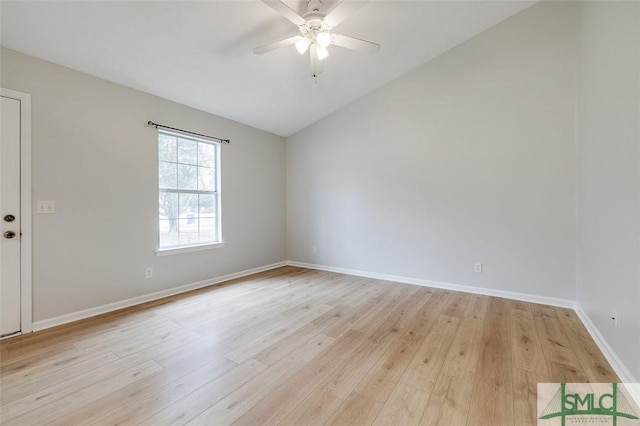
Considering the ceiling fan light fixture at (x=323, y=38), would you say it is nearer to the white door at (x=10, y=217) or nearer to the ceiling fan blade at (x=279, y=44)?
the ceiling fan blade at (x=279, y=44)

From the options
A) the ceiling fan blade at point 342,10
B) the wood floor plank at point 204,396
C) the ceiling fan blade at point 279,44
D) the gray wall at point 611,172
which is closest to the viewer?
the wood floor plank at point 204,396

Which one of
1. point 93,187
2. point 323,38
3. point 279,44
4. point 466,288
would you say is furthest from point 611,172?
point 93,187

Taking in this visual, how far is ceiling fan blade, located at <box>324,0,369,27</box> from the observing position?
1906 mm

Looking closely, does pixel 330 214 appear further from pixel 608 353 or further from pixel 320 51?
pixel 608 353

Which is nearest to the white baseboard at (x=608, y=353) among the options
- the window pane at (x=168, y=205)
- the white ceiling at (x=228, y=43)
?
the white ceiling at (x=228, y=43)

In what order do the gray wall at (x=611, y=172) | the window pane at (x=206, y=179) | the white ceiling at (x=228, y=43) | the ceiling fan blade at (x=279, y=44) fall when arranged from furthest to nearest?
the window pane at (x=206, y=179), the ceiling fan blade at (x=279, y=44), the white ceiling at (x=228, y=43), the gray wall at (x=611, y=172)

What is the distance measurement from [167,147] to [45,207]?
140 cm

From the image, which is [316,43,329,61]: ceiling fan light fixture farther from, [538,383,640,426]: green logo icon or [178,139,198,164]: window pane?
[538,383,640,426]: green logo icon

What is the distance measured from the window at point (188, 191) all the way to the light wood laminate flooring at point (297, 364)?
0.98 meters

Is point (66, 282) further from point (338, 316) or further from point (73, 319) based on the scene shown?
point (338, 316)

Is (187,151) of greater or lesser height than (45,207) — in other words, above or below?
above

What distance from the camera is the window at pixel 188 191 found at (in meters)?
3.48

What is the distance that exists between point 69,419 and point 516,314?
3719 mm

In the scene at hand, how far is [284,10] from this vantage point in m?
2.01
